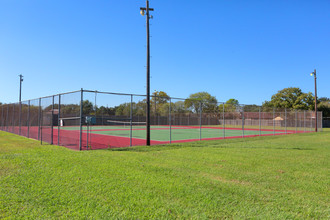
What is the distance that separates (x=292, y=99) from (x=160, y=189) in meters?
59.4

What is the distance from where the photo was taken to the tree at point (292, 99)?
175 ft

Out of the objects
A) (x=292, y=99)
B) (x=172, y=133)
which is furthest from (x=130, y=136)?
(x=292, y=99)

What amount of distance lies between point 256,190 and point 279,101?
58178mm

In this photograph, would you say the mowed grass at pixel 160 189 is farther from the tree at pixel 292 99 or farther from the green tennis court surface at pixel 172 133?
the tree at pixel 292 99

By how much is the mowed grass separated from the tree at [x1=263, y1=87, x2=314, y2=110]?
175ft

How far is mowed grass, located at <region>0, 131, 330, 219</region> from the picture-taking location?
3396mm

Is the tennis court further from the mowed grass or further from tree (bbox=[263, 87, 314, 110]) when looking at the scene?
tree (bbox=[263, 87, 314, 110])

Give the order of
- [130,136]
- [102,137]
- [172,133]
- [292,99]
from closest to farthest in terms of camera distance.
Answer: [130,136]
[102,137]
[172,133]
[292,99]

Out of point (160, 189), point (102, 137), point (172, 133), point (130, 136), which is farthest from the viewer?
point (172, 133)

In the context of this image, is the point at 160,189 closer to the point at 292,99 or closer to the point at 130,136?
the point at 130,136

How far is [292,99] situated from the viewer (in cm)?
5556

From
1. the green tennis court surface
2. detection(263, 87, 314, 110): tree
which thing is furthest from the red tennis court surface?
detection(263, 87, 314, 110): tree

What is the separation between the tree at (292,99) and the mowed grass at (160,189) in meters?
53.3

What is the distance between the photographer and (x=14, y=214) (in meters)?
3.28
